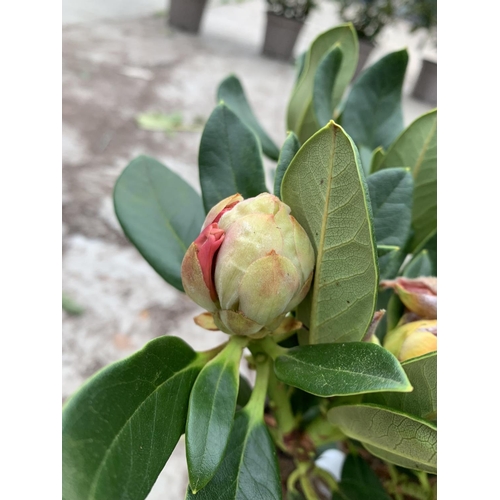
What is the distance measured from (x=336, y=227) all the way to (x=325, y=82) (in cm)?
20

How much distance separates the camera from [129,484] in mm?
291

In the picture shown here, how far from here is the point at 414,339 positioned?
0.36 meters

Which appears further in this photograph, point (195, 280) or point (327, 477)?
point (327, 477)

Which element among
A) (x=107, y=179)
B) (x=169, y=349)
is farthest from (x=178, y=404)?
(x=107, y=179)

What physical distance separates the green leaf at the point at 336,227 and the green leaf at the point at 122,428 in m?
0.11

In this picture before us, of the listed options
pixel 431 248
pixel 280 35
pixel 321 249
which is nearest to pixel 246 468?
pixel 321 249

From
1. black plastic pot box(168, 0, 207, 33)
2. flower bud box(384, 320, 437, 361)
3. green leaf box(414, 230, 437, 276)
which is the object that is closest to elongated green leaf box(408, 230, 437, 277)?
green leaf box(414, 230, 437, 276)

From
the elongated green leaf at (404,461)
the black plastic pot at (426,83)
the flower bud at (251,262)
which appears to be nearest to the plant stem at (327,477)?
the elongated green leaf at (404,461)

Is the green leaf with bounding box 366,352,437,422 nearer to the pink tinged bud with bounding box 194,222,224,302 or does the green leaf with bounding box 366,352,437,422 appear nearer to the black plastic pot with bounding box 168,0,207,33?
the pink tinged bud with bounding box 194,222,224,302

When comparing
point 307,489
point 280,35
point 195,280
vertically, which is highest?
point 195,280

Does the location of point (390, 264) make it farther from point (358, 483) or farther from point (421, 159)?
point (358, 483)

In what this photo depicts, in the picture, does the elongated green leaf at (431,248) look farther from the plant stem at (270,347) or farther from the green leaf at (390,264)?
the plant stem at (270,347)

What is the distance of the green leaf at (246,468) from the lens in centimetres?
32

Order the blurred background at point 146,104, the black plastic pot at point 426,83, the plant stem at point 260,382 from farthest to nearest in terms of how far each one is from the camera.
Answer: the black plastic pot at point 426,83 < the blurred background at point 146,104 < the plant stem at point 260,382
